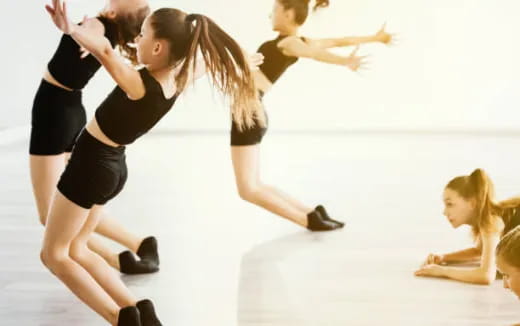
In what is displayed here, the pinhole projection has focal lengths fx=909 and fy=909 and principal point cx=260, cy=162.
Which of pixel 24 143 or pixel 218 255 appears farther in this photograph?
pixel 24 143

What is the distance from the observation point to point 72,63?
91.0 inches

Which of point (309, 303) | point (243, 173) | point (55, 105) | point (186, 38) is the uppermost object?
point (186, 38)

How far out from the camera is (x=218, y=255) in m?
2.77

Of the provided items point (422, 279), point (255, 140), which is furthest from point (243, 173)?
point (422, 279)

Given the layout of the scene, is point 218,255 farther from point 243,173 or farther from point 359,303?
point 359,303

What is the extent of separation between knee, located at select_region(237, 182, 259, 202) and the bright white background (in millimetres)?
1774

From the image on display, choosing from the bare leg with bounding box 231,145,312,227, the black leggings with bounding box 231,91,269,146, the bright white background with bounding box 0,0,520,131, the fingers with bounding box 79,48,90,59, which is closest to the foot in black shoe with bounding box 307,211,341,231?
the bare leg with bounding box 231,145,312,227

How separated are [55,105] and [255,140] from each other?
2.56 feet

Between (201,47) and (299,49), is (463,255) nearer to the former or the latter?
(299,49)

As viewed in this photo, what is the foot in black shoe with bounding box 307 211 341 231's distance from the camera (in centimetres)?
307

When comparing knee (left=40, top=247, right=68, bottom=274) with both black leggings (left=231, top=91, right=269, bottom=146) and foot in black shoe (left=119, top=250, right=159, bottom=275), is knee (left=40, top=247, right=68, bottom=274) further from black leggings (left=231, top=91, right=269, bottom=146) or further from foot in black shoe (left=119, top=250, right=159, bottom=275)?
black leggings (left=231, top=91, right=269, bottom=146)

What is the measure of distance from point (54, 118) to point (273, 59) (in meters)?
0.83

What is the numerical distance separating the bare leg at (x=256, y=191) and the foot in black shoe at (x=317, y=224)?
0.07 feet

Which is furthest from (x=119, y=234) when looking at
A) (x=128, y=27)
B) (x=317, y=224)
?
(x=317, y=224)
